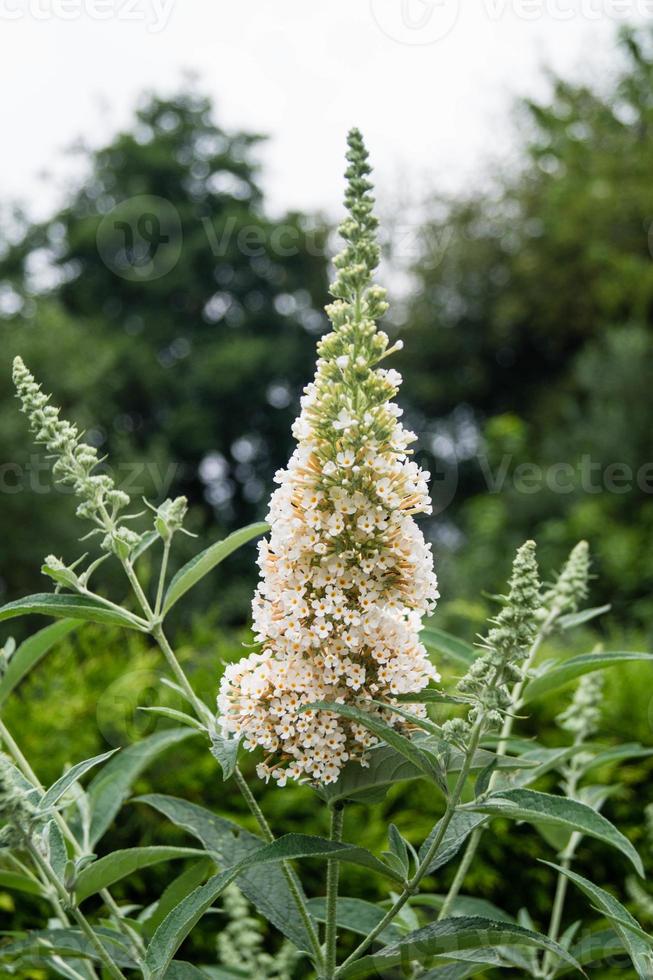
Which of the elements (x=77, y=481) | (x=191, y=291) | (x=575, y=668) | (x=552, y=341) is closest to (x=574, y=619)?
(x=575, y=668)

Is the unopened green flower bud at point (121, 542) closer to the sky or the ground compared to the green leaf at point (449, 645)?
Answer: closer to the sky

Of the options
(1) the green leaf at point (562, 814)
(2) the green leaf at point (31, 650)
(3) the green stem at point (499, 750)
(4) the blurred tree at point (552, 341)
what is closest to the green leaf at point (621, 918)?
(1) the green leaf at point (562, 814)

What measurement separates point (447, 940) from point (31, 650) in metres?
0.86

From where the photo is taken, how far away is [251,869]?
64.6 inches

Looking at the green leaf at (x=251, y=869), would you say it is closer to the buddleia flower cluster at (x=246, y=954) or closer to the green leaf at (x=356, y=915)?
the green leaf at (x=356, y=915)

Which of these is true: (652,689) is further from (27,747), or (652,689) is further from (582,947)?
→ (27,747)

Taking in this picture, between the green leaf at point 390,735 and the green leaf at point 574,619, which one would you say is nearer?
the green leaf at point 390,735

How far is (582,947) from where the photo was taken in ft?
6.00

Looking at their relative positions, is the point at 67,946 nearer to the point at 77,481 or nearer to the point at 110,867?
the point at 110,867

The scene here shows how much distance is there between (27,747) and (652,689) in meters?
2.29

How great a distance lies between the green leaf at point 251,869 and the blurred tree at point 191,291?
60.9 feet

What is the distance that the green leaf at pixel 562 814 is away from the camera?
1.27 m

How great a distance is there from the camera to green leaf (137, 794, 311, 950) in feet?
5.05

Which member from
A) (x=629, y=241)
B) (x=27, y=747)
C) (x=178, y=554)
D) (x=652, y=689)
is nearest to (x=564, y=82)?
(x=629, y=241)
